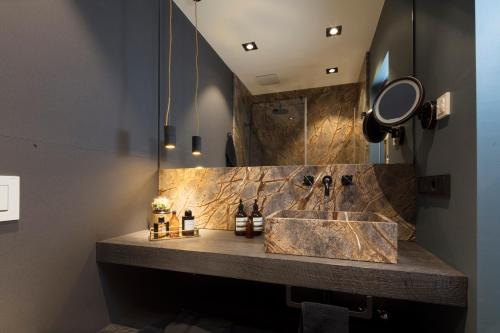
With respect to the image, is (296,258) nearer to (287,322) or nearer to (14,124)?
(287,322)

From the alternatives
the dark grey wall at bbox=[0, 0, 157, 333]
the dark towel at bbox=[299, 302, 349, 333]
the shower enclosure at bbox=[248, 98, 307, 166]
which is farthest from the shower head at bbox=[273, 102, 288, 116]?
the dark towel at bbox=[299, 302, 349, 333]

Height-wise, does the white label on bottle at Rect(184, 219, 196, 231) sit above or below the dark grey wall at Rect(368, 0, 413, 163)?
below

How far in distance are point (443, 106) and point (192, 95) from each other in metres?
1.45

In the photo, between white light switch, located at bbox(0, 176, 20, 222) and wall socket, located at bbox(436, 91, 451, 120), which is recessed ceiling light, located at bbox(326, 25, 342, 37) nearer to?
wall socket, located at bbox(436, 91, 451, 120)

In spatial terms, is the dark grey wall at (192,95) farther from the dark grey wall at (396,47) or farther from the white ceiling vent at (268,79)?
the dark grey wall at (396,47)

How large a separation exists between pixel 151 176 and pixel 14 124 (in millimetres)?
728

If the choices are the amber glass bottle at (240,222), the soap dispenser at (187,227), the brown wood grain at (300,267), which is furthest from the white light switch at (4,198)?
the amber glass bottle at (240,222)

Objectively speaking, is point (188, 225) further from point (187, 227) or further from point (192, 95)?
point (192, 95)

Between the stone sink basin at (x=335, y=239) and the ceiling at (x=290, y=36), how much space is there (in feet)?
2.97

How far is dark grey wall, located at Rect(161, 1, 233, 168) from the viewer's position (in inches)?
61.1

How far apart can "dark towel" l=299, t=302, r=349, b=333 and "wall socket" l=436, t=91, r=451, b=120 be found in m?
0.80

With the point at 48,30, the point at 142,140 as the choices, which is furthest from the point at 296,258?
the point at 48,30

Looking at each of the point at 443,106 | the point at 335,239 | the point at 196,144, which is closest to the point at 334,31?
the point at 443,106

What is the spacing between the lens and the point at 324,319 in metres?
0.83
